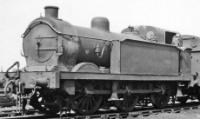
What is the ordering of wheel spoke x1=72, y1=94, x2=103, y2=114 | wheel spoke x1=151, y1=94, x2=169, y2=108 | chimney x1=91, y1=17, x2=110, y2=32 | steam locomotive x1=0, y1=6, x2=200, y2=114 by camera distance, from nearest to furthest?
1. steam locomotive x1=0, y1=6, x2=200, y2=114
2. wheel spoke x1=72, y1=94, x2=103, y2=114
3. chimney x1=91, y1=17, x2=110, y2=32
4. wheel spoke x1=151, y1=94, x2=169, y2=108

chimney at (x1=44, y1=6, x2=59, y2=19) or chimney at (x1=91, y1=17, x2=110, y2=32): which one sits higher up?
chimney at (x1=44, y1=6, x2=59, y2=19)

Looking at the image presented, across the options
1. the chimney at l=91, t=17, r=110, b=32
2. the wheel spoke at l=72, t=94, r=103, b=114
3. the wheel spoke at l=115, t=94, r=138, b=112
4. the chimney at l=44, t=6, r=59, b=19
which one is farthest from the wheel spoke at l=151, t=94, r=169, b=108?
the chimney at l=44, t=6, r=59, b=19

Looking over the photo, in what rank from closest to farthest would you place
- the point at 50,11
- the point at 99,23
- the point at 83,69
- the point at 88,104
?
the point at 83,69, the point at 50,11, the point at 88,104, the point at 99,23

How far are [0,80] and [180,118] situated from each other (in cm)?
603

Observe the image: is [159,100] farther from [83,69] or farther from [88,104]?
[83,69]

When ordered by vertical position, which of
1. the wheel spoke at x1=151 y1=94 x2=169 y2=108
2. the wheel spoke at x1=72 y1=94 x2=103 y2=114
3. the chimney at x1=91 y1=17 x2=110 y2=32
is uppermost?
the chimney at x1=91 y1=17 x2=110 y2=32

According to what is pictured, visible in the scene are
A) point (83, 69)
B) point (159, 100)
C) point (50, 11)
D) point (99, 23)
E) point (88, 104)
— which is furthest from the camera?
point (159, 100)

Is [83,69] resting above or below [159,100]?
above

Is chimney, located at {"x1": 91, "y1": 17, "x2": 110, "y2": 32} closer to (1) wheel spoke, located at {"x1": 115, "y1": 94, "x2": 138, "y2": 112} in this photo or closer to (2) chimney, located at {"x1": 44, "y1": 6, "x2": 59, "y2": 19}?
(2) chimney, located at {"x1": 44, "y1": 6, "x2": 59, "y2": 19}

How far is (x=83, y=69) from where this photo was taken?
427 inches

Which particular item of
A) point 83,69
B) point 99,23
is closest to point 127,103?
point 83,69

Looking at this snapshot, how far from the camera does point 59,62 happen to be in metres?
10.6

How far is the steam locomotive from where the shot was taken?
33.8 ft

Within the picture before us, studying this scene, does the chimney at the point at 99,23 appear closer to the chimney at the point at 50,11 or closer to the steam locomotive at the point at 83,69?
the steam locomotive at the point at 83,69
